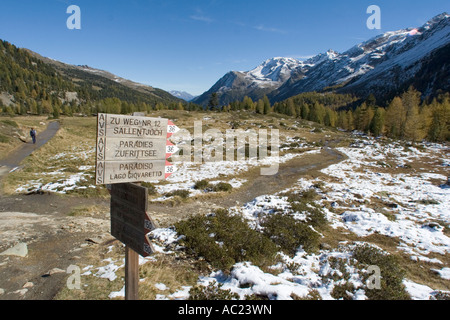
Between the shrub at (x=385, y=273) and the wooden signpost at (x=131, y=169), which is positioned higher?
the wooden signpost at (x=131, y=169)

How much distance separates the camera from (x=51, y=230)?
9.02 metres

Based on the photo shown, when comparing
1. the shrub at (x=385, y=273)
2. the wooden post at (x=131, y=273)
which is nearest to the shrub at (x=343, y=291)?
the shrub at (x=385, y=273)

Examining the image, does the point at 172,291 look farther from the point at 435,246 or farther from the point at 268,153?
the point at 268,153

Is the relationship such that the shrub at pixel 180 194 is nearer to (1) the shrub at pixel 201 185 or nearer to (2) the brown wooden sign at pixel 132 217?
(1) the shrub at pixel 201 185

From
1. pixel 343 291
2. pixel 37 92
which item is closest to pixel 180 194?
pixel 343 291

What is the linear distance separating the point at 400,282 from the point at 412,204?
1039 centimetres

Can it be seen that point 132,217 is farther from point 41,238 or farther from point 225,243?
point 41,238

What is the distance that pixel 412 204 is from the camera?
45.2ft

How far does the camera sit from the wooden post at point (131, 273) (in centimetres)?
377

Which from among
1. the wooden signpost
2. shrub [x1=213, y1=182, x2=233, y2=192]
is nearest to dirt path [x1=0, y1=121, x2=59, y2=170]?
shrub [x1=213, y1=182, x2=233, y2=192]

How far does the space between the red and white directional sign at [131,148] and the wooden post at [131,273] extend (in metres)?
1.30

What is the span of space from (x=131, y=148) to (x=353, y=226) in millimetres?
11014
